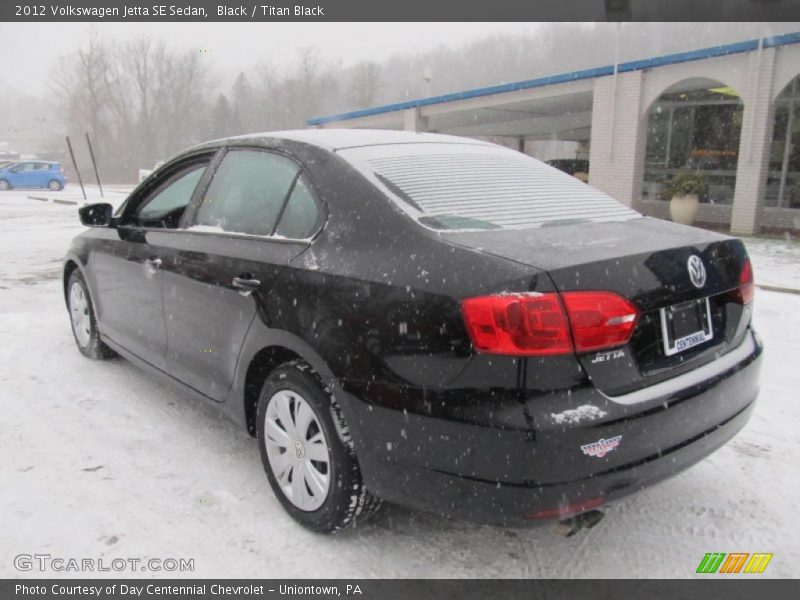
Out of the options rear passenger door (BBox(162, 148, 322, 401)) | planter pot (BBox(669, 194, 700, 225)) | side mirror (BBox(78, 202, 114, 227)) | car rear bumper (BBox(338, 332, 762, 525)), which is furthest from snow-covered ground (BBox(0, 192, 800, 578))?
planter pot (BBox(669, 194, 700, 225))

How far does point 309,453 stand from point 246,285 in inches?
30.9

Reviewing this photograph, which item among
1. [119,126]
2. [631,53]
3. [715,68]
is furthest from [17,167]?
[119,126]

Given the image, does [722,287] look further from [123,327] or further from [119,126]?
[119,126]

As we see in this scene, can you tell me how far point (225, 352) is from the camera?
3008 millimetres

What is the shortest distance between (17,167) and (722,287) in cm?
3502

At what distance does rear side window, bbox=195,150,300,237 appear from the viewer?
116 inches

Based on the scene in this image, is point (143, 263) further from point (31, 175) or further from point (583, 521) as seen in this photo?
point (31, 175)

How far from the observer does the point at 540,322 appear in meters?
1.96

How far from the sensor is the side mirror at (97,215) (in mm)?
4215

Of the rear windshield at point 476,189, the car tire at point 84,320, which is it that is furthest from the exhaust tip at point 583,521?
the car tire at point 84,320

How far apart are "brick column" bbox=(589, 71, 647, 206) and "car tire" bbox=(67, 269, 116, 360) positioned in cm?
1252

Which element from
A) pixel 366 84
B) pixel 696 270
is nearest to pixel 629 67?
pixel 696 270

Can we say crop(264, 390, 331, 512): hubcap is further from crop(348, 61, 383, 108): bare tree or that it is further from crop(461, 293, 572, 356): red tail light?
crop(348, 61, 383, 108): bare tree

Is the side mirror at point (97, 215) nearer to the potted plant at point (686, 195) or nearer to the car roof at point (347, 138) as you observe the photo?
the car roof at point (347, 138)
